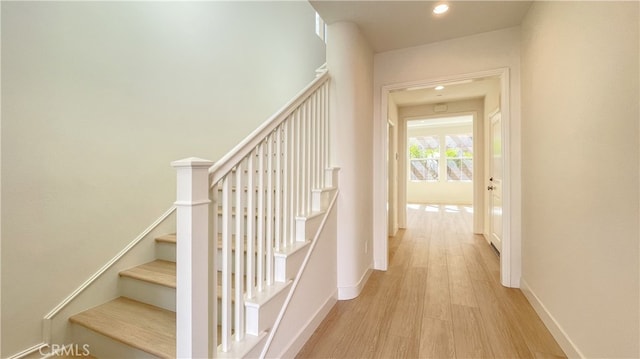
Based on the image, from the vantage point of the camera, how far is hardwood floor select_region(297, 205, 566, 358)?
1688 millimetres

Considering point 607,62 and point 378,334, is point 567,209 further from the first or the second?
point 378,334

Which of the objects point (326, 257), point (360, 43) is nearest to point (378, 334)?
point (326, 257)

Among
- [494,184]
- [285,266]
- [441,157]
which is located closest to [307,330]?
[285,266]

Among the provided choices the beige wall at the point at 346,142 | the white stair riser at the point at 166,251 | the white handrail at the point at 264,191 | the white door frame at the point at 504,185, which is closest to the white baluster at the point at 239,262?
the white handrail at the point at 264,191

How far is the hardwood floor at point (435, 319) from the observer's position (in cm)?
169

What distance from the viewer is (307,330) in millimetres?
1814

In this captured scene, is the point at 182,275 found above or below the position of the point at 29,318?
above

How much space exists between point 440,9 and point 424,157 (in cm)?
781

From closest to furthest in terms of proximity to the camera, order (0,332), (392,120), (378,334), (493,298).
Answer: (0,332), (378,334), (493,298), (392,120)

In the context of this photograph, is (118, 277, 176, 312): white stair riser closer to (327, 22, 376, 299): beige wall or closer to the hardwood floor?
the hardwood floor

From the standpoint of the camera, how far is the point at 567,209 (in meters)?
1.63

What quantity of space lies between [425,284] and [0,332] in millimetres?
3048

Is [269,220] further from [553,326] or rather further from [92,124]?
[553,326]

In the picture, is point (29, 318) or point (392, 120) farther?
point (392, 120)
